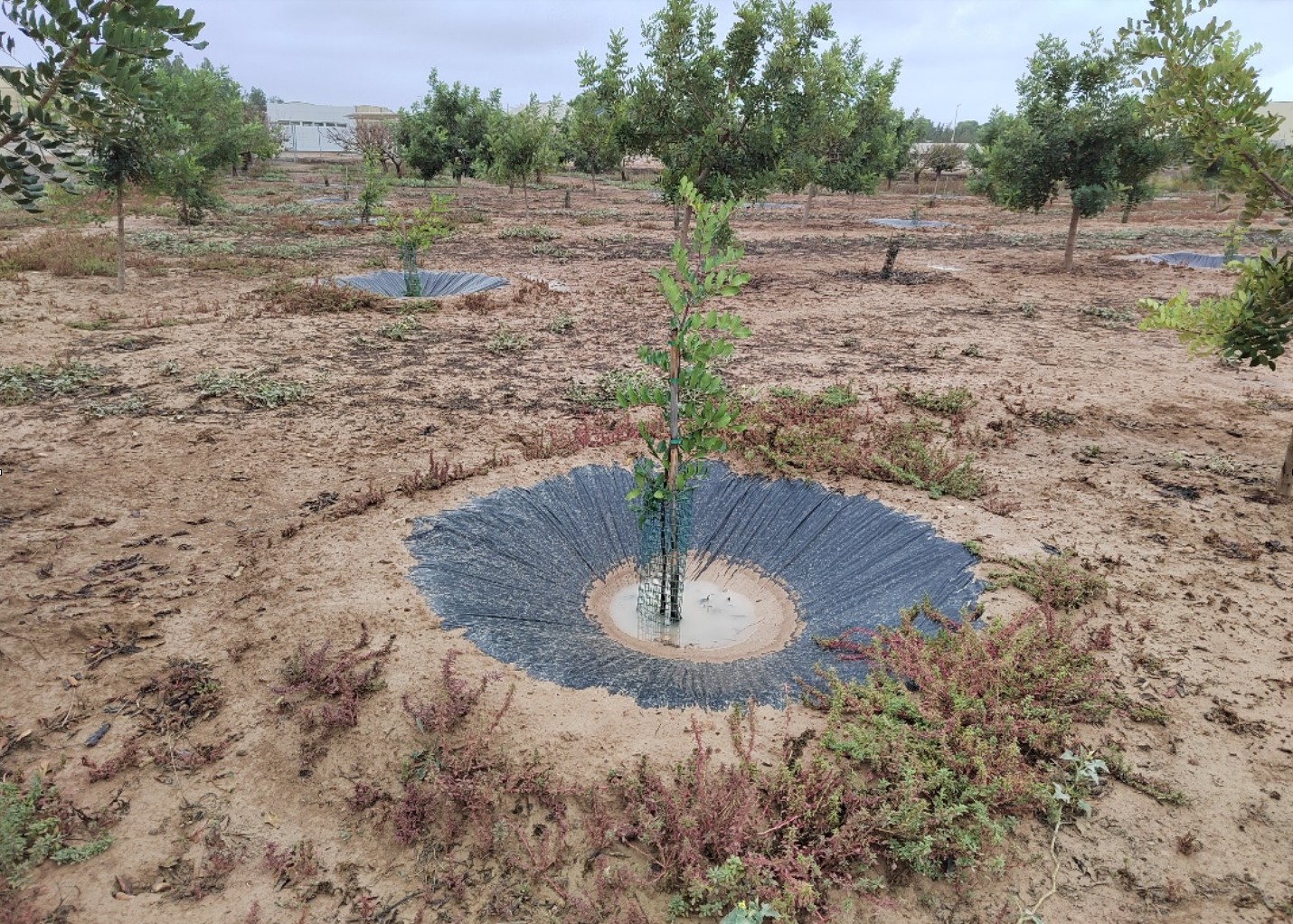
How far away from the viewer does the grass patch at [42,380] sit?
798 centimetres

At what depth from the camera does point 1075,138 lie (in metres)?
15.6

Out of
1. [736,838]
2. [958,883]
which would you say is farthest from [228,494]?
[958,883]

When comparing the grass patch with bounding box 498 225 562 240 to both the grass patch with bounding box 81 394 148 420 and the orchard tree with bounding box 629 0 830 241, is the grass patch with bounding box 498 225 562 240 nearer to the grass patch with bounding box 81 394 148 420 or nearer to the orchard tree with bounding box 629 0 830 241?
the orchard tree with bounding box 629 0 830 241

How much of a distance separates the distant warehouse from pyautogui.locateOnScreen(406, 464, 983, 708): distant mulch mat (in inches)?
2539

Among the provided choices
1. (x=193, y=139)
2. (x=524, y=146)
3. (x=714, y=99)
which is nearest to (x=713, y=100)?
(x=714, y=99)

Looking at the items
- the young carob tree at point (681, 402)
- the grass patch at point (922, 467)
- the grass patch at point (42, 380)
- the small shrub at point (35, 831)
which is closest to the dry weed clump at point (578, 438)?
the young carob tree at point (681, 402)

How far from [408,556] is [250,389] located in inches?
182

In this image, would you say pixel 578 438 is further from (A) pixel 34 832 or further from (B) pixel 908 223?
(B) pixel 908 223

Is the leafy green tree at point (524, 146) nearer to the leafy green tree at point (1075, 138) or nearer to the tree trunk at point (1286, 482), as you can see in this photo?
the leafy green tree at point (1075, 138)

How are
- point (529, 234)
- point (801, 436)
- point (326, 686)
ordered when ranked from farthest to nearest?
point (529, 234), point (801, 436), point (326, 686)

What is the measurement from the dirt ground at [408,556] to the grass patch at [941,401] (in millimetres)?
265

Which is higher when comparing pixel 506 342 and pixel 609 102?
pixel 609 102

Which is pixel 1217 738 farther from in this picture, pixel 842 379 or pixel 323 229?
pixel 323 229

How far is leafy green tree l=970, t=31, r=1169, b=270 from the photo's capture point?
50.4 feet
